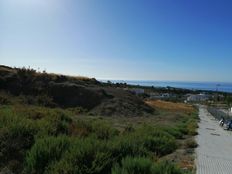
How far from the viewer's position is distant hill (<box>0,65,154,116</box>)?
33875 mm

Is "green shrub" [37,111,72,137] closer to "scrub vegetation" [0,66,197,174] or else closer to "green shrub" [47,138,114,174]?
"scrub vegetation" [0,66,197,174]

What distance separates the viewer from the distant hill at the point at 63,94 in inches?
1334

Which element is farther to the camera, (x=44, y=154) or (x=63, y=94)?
(x=63, y=94)

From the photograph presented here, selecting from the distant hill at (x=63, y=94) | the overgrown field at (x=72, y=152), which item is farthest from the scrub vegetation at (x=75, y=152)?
the distant hill at (x=63, y=94)

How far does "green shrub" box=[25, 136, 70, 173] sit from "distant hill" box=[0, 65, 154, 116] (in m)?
22.4

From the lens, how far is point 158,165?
8.18m

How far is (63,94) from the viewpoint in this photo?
120ft

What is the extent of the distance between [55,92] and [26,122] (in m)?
24.3

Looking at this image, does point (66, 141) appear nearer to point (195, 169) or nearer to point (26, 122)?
point (26, 122)

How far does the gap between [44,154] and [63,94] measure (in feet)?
90.5

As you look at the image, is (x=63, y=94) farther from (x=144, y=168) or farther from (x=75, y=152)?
(x=144, y=168)

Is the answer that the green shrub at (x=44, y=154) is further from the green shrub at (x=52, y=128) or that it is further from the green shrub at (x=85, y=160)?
the green shrub at (x=52, y=128)

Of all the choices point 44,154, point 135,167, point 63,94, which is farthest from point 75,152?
point 63,94

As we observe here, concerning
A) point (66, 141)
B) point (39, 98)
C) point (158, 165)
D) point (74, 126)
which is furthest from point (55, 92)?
point (158, 165)
